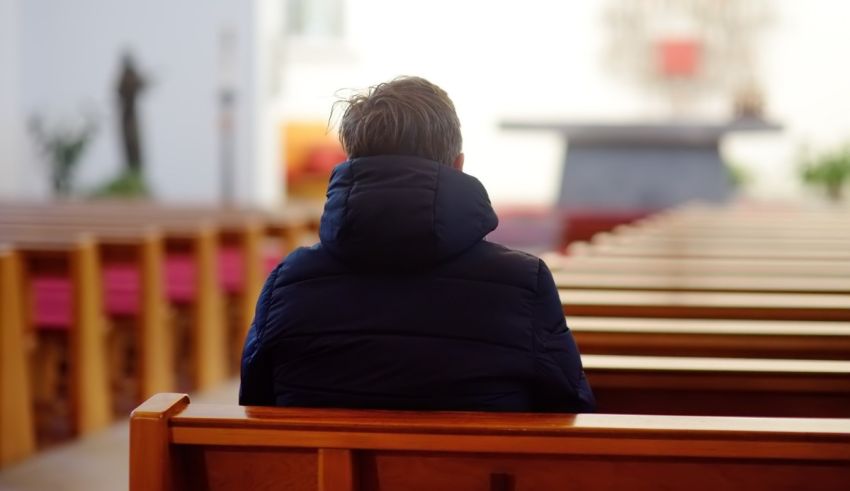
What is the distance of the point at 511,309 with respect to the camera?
145cm

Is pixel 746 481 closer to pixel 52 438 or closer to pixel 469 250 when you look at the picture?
pixel 469 250

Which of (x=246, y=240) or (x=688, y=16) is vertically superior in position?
(x=688, y=16)

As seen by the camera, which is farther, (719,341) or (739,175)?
(739,175)

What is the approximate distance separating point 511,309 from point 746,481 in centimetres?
39

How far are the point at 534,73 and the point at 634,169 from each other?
4.52 metres

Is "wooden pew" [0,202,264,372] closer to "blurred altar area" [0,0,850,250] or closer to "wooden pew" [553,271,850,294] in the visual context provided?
"wooden pew" [553,271,850,294]

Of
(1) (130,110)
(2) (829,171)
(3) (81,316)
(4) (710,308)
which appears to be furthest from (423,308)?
(1) (130,110)

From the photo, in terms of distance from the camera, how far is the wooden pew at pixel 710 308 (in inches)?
83.0

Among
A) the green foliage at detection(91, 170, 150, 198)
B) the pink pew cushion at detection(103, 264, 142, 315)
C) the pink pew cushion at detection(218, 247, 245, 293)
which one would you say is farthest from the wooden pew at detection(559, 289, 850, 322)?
the green foliage at detection(91, 170, 150, 198)

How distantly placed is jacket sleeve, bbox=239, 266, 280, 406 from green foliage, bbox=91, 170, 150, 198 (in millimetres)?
8437

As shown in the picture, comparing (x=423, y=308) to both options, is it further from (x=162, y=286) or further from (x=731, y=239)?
(x=162, y=286)

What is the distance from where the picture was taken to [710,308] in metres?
2.15

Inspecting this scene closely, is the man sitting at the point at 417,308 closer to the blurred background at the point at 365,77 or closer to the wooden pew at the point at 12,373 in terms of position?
the wooden pew at the point at 12,373

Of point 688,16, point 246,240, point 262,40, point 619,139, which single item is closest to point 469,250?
point 246,240
